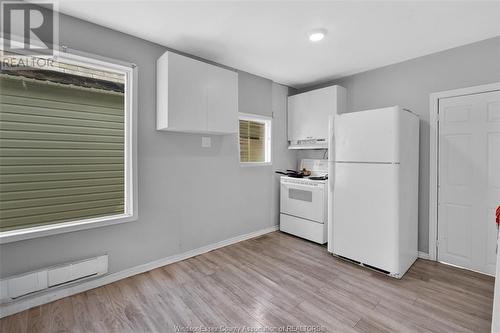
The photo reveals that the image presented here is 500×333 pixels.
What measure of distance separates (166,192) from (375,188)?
2342 millimetres

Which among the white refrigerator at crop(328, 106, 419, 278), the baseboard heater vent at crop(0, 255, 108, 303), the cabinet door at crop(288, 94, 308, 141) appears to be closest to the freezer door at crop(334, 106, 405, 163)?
the white refrigerator at crop(328, 106, 419, 278)

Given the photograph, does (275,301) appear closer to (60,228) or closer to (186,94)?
(60,228)

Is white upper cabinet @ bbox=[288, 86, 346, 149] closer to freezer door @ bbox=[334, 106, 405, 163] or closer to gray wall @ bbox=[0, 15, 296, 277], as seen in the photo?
gray wall @ bbox=[0, 15, 296, 277]

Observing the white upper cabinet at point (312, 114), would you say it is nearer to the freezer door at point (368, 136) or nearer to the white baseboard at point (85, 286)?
the freezer door at point (368, 136)

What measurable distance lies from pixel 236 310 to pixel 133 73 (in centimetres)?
249

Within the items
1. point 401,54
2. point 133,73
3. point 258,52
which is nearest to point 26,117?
point 133,73

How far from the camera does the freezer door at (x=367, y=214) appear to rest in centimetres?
246

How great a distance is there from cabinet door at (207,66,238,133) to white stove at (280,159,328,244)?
139 centimetres

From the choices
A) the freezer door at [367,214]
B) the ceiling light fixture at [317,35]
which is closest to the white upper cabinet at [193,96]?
the ceiling light fixture at [317,35]

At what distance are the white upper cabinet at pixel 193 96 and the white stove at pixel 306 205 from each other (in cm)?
144

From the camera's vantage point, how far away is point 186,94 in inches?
100

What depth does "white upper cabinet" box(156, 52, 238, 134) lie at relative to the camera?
2.46m

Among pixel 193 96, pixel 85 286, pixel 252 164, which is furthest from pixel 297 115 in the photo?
pixel 85 286

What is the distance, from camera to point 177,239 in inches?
112
